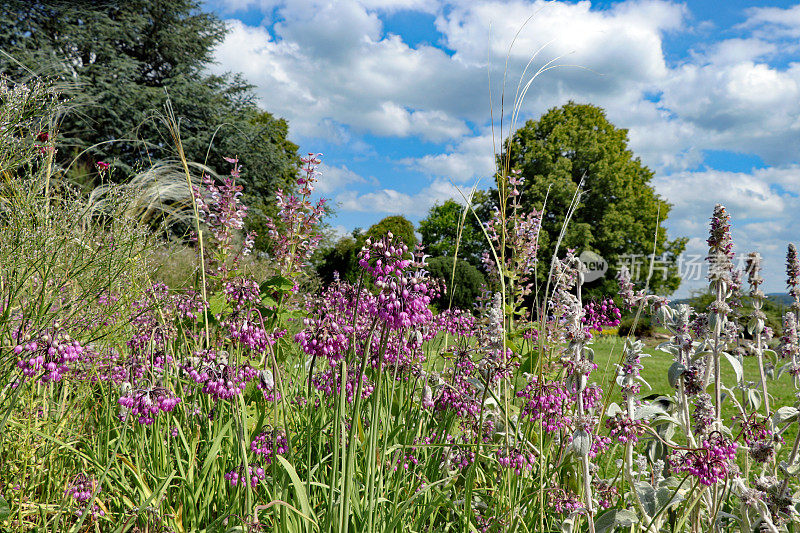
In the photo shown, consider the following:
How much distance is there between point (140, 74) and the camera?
22.9 meters

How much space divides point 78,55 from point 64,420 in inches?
1022

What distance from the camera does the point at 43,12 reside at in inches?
899

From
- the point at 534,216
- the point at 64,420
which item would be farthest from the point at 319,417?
the point at 534,216

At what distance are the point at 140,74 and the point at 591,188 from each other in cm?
2078

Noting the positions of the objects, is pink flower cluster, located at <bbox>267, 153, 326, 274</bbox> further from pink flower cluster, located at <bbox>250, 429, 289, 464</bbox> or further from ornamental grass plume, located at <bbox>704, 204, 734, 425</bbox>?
ornamental grass plume, located at <bbox>704, 204, 734, 425</bbox>

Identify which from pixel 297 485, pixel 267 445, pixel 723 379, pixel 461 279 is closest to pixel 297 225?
pixel 267 445

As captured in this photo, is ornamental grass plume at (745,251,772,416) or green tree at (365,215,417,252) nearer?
ornamental grass plume at (745,251,772,416)

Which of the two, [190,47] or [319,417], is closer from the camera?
[319,417]

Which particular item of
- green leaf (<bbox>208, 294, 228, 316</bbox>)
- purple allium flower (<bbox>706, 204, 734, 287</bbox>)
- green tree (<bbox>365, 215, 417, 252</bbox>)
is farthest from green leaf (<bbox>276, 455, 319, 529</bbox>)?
green tree (<bbox>365, 215, 417, 252</bbox>)

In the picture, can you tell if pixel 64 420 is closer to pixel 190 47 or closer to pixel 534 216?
pixel 534 216

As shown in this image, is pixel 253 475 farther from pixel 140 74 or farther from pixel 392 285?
pixel 140 74

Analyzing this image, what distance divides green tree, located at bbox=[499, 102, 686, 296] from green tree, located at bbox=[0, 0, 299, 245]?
12.1m

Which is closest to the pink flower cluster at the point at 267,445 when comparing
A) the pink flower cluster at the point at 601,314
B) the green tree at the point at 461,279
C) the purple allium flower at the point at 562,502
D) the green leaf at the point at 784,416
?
the purple allium flower at the point at 562,502

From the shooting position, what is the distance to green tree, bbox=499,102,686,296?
2169 centimetres
